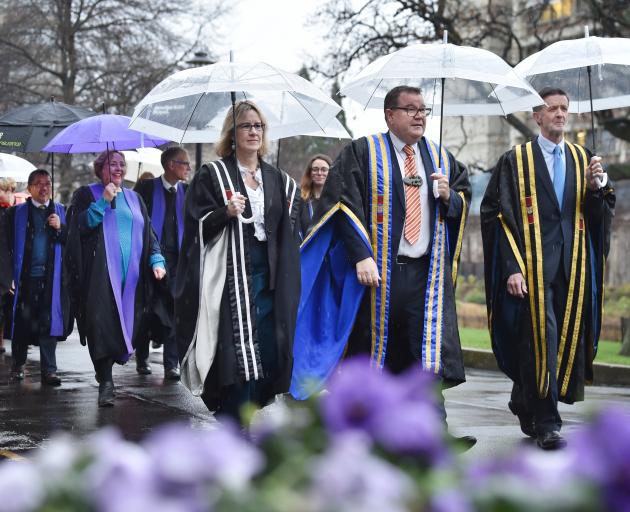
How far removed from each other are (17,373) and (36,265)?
0.99 metres

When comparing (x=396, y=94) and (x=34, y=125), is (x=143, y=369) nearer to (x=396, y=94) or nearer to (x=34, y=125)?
(x=34, y=125)

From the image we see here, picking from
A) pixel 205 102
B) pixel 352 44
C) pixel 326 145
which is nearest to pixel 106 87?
pixel 352 44

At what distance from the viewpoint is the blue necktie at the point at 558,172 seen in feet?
25.6

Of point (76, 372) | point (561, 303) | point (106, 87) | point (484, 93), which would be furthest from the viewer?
point (106, 87)

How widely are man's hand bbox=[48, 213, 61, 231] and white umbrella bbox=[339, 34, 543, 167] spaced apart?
13.1 ft

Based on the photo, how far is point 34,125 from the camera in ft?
41.0

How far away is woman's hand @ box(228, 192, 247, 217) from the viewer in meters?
6.93

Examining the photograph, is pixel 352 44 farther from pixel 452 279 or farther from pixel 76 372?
pixel 452 279

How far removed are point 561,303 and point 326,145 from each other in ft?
217

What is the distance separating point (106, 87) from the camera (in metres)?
31.8

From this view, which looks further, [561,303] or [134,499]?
[561,303]

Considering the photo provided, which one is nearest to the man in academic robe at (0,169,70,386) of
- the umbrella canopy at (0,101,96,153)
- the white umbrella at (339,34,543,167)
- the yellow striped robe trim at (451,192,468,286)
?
the umbrella canopy at (0,101,96,153)

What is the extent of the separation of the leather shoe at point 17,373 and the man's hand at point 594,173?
5.96 meters

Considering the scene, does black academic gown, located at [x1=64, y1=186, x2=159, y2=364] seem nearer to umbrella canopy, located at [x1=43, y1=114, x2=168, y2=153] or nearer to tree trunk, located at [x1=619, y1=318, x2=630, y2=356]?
umbrella canopy, located at [x1=43, y1=114, x2=168, y2=153]
